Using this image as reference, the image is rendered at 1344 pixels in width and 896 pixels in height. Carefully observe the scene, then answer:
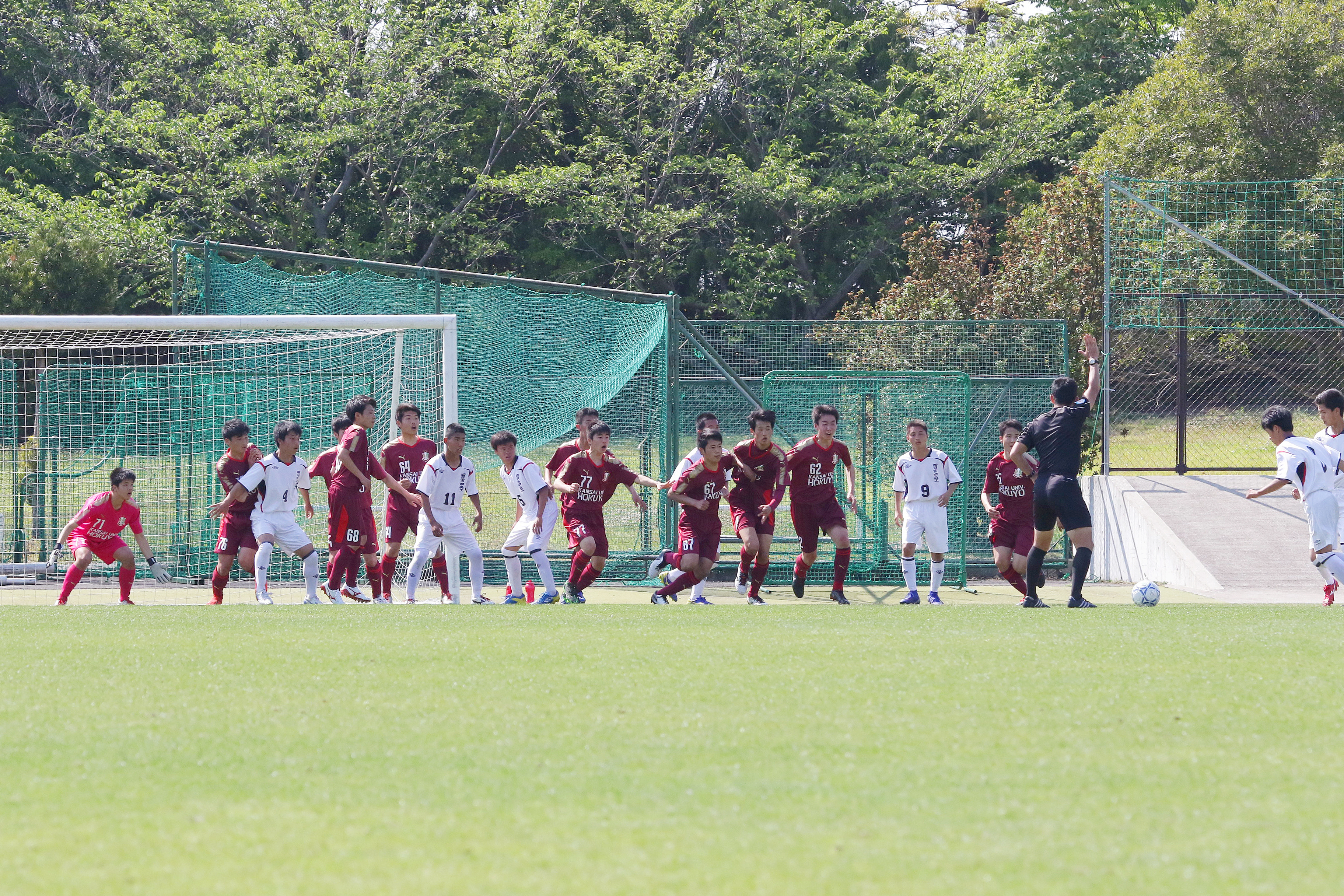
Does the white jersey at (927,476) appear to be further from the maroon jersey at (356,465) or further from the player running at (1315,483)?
the maroon jersey at (356,465)

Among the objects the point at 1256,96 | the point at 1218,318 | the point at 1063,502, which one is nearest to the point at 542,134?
the point at 1256,96

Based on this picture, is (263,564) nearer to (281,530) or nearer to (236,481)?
(281,530)

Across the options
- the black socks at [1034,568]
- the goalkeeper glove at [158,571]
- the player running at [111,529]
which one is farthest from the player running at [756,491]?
the player running at [111,529]

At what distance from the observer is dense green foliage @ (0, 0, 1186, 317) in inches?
1051

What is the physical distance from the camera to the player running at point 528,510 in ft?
37.6

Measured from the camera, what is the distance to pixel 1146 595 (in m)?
10.8

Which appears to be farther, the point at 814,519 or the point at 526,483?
the point at 814,519

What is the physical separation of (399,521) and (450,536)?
2.15 feet

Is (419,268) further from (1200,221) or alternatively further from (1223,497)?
(1200,221)

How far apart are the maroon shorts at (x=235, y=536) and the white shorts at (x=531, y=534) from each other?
2179 mm

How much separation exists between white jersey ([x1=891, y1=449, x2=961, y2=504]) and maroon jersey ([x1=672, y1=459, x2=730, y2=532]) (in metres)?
1.86

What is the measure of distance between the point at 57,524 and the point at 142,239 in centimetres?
1268

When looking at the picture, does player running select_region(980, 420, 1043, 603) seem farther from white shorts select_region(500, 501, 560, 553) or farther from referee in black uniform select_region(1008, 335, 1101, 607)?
white shorts select_region(500, 501, 560, 553)

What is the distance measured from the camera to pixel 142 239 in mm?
25531
